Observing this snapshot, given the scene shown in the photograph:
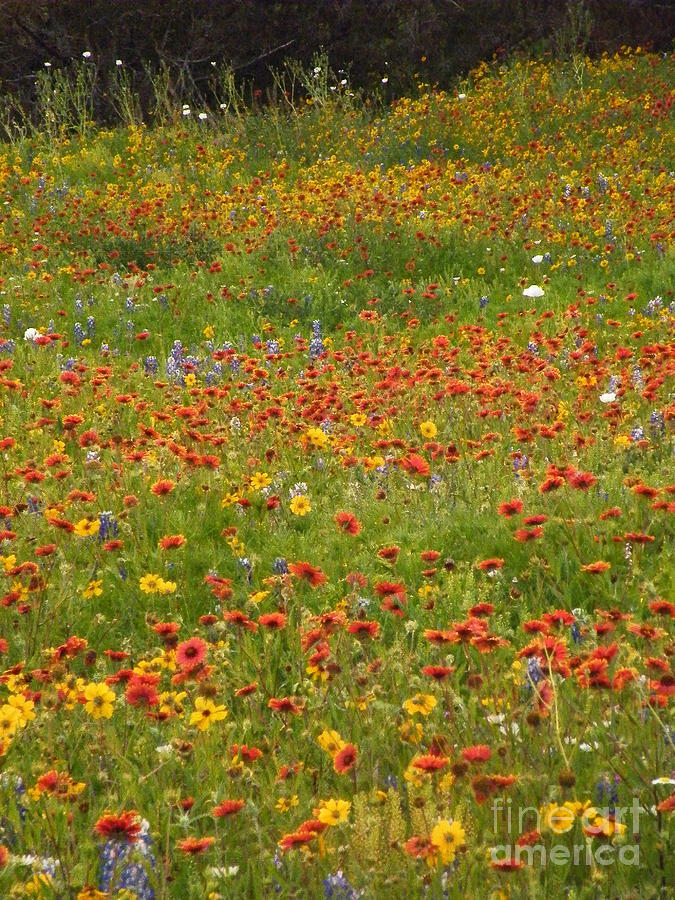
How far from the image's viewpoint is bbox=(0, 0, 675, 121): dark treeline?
49.5 ft

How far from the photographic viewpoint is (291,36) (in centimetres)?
1560

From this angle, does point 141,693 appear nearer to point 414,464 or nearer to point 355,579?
point 355,579

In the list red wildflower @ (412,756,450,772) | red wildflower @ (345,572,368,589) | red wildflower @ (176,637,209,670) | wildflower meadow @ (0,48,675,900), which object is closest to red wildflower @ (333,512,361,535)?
wildflower meadow @ (0,48,675,900)

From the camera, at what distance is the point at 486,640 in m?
2.00

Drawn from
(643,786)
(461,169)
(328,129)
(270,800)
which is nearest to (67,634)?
(270,800)

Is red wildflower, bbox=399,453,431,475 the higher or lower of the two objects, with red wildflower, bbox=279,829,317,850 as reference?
lower

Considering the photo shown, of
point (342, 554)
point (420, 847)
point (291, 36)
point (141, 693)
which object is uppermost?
point (291, 36)

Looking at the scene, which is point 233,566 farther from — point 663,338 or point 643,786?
point 663,338

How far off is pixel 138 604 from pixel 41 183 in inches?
369

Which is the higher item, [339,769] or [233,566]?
[339,769]

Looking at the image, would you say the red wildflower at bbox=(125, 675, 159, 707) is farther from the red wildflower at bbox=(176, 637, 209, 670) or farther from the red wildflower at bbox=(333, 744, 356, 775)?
the red wildflower at bbox=(333, 744, 356, 775)

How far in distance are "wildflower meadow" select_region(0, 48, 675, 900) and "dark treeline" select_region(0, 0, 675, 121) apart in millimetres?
6368

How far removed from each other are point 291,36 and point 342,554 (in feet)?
46.5

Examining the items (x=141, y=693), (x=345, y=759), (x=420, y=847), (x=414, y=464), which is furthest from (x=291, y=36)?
(x=420, y=847)
